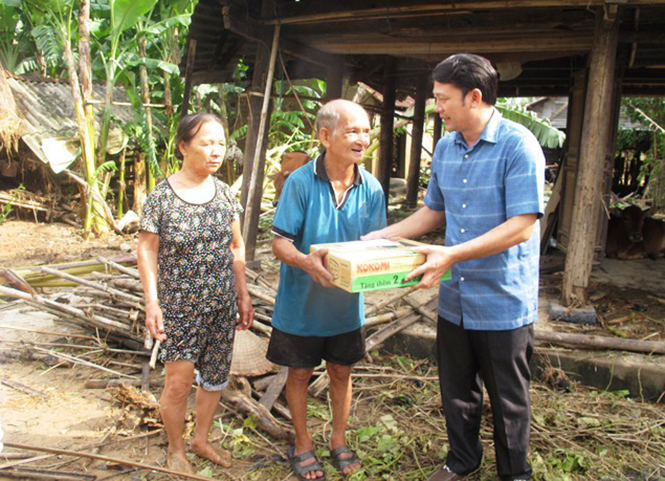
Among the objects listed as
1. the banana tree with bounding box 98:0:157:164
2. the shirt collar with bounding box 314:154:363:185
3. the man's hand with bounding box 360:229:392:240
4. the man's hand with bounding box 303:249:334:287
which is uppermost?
the banana tree with bounding box 98:0:157:164

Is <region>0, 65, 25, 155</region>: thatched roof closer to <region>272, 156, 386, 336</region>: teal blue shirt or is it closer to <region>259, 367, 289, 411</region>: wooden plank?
<region>259, 367, 289, 411</region>: wooden plank

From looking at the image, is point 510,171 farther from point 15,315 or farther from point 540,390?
point 15,315

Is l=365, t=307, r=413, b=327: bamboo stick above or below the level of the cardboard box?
below

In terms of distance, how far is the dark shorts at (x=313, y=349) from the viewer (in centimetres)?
265

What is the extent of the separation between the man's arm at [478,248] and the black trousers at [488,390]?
1.42ft

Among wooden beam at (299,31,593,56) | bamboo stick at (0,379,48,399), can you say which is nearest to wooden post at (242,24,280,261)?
wooden beam at (299,31,593,56)

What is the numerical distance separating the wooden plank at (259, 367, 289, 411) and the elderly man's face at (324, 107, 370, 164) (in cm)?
161

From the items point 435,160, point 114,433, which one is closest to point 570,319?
point 435,160

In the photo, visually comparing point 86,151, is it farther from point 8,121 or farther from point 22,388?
point 22,388

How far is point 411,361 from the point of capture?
4250 mm

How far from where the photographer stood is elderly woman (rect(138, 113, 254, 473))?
2.51m

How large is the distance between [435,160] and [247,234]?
372cm

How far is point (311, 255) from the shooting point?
91.1 inches

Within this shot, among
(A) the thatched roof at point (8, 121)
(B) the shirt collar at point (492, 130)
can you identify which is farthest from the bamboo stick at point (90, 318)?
(A) the thatched roof at point (8, 121)
